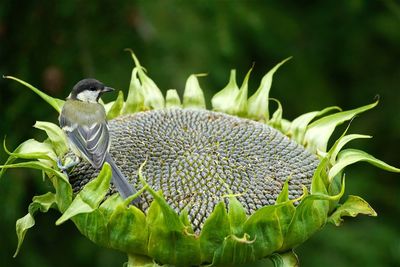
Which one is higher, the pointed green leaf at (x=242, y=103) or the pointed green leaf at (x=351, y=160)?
the pointed green leaf at (x=351, y=160)

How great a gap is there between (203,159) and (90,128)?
0.52 m

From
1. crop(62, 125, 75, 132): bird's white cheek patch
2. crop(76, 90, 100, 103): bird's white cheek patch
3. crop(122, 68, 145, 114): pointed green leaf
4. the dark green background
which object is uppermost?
crop(76, 90, 100, 103): bird's white cheek patch

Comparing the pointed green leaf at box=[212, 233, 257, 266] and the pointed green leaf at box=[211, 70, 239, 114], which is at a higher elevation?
the pointed green leaf at box=[211, 70, 239, 114]

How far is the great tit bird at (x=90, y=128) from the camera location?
10.3 ft

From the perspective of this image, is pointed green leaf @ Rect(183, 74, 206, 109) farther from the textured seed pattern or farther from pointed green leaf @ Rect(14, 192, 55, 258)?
pointed green leaf @ Rect(14, 192, 55, 258)

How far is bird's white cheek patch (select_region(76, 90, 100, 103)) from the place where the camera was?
3807 mm

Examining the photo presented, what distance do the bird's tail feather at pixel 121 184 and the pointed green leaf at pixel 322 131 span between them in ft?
3.21

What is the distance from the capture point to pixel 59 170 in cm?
334

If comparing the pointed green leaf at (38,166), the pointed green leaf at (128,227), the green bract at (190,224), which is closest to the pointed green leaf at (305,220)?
the green bract at (190,224)

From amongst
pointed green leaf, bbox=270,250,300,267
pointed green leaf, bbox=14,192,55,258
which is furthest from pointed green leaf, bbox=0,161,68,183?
pointed green leaf, bbox=270,250,300,267

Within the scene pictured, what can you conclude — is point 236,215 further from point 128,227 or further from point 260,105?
point 260,105

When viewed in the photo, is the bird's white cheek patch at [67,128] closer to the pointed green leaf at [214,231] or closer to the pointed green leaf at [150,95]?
the pointed green leaf at [150,95]

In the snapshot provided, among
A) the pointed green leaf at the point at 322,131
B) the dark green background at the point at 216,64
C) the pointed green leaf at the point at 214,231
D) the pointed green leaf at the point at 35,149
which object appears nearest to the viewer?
the pointed green leaf at the point at 214,231

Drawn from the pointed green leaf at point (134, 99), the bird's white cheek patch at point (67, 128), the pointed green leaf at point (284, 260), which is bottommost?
the pointed green leaf at point (284, 260)
